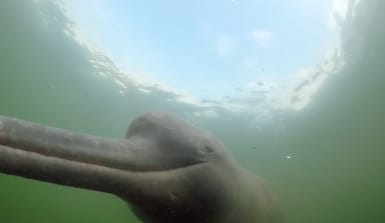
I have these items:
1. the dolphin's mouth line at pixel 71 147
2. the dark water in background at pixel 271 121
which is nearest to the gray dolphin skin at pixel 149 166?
the dolphin's mouth line at pixel 71 147

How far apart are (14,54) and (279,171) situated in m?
23.0

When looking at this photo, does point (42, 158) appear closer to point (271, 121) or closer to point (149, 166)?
point (149, 166)

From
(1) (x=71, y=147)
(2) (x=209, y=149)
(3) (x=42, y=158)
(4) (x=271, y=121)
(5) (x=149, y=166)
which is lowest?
(3) (x=42, y=158)

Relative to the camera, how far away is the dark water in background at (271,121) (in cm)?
1917

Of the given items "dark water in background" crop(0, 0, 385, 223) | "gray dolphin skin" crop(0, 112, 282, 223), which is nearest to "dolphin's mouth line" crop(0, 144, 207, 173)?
"gray dolphin skin" crop(0, 112, 282, 223)

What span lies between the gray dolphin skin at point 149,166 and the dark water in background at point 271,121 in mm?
11363

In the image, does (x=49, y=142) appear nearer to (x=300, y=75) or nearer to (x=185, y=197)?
(x=185, y=197)

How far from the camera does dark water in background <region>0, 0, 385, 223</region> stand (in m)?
19.2

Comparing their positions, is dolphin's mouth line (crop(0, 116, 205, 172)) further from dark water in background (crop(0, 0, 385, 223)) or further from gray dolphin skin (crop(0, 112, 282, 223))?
dark water in background (crop(0, 0, 385, 223))

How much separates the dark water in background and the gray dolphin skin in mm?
11363

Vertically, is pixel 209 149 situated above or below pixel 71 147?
above

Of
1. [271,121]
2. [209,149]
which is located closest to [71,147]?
[209,149]

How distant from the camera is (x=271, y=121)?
2362 cm

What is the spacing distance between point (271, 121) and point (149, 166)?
69.2 ft
